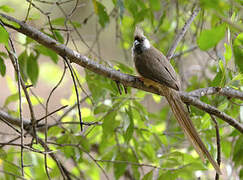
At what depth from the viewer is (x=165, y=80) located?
221 cm

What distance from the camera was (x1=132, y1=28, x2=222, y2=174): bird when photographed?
206cm

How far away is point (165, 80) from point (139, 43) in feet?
1.63

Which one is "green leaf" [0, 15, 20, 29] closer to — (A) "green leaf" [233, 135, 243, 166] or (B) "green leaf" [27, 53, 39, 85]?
(B) "green leaf" [27, 53, 39, 85]

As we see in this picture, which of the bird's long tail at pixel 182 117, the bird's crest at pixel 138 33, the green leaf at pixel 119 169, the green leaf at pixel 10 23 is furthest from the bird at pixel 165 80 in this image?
the green leaf at pixel 10 23

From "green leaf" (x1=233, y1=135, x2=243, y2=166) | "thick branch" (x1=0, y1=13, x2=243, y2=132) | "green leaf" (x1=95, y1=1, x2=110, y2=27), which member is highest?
"green leaf" (x1=95, y1=1, x2=110, y2=27)

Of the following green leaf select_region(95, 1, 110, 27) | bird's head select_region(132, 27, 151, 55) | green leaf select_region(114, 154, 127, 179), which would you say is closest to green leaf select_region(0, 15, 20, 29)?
green leaf select_region(95, 1, 110, 27)

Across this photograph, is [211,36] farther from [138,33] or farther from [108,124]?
[138,33]

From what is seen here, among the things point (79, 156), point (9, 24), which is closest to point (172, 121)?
point (79, 156)

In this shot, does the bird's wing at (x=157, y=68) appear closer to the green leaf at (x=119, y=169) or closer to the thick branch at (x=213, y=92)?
the thick branch at (x=213, y=92)

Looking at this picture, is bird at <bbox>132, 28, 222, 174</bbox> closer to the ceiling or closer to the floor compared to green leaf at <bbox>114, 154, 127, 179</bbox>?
closer to the ceiling

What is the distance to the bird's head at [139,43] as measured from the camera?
8.35 feet

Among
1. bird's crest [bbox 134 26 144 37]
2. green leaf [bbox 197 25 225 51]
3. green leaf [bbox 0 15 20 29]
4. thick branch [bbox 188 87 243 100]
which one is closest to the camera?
green leaf [bbox 197 25 225 51]

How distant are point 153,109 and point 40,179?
110 inches

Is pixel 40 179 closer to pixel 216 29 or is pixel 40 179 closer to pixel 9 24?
pixel 9 24
